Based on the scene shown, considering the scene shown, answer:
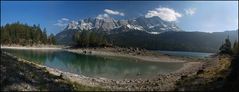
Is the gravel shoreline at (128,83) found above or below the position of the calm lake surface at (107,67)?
above

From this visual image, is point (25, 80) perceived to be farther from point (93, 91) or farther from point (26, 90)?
point (93, 91)

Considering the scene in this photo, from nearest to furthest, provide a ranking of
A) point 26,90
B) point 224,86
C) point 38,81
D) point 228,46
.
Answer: point 26,90 → point 224,86 → point 38,81 → point 228,46

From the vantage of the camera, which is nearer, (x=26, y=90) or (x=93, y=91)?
(x=26, y=90)

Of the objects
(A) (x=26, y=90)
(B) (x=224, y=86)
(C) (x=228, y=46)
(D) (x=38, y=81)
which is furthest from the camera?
(C) (x=228, y=46)

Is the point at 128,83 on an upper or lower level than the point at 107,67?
upper

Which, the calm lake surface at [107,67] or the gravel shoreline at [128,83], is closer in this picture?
the gravel shoreline at [128,83]

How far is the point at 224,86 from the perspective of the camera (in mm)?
36438

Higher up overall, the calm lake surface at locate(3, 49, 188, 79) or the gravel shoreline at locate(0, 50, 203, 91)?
the gravel shoreline at locate(0, 50, 203, 91)

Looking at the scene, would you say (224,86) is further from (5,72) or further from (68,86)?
(5,72)

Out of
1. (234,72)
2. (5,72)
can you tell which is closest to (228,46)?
(234,72)

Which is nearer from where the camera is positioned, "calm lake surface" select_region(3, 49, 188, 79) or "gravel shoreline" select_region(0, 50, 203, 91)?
"gravel shoreline" select_region(0, 50, 203, 91)

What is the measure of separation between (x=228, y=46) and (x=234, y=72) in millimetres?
146865

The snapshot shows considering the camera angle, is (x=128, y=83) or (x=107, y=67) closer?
(x=128, y=83)

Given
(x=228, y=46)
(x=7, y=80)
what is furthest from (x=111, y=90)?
(x=228, y=46)
